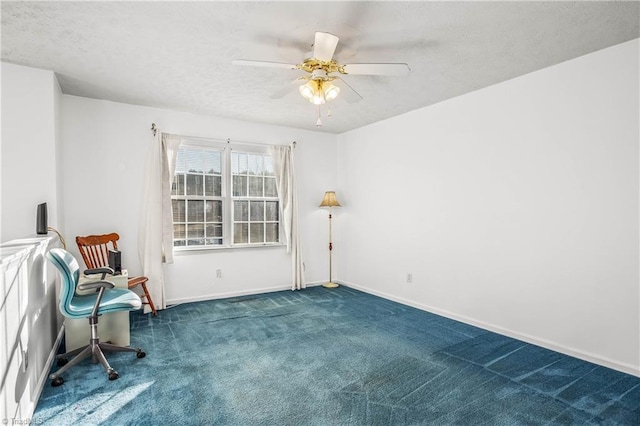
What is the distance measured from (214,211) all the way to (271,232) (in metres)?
0.96

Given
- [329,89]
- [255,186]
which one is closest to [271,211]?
[255,186]

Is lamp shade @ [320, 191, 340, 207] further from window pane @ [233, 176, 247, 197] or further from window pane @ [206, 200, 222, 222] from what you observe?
window pane @ [206, 200, 222, 222]

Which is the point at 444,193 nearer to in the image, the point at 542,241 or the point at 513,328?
the point at 542,241

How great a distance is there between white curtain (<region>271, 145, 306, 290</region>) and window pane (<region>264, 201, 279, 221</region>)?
0.46 feet

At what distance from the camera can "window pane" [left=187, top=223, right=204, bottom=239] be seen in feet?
15.9

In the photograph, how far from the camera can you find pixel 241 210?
5238mm

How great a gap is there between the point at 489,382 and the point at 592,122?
7.57 feet

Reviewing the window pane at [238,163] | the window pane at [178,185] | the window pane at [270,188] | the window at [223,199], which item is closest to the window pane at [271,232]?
the window at [223,199]

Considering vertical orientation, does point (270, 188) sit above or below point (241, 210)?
above

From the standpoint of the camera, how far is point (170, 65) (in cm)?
317

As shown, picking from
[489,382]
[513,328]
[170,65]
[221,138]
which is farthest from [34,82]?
[513,328]

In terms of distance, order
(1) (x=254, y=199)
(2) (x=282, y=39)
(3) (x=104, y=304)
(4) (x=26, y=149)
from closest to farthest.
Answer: (2) (x=282, y=39), (3) (x=104, y=304), (4) (x=26, y=149), (1) (x=254, y=199)

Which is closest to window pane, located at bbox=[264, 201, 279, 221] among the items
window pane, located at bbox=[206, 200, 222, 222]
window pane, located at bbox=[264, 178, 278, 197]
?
window pane, located at bbox=[264, 178, 278, 197]

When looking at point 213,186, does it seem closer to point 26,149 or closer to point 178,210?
point 178,210
